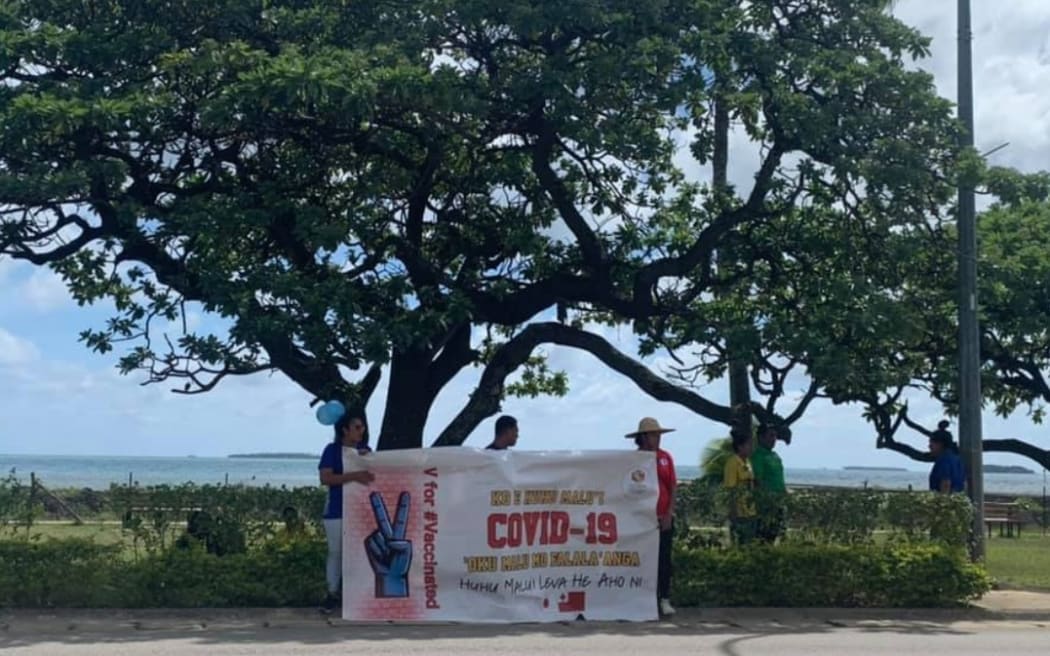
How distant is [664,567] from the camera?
46.0 ft

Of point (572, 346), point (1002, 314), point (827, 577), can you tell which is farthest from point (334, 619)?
point (1002, 314)

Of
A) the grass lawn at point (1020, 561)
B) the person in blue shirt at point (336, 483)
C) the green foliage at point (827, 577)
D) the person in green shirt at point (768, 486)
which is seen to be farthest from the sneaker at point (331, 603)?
the grass lawn at point (1020, 561)

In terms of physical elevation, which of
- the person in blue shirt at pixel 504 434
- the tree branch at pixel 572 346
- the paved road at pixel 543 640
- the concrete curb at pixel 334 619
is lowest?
the paved road at pixel 543 640

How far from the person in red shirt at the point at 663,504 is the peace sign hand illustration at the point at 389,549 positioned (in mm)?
2472

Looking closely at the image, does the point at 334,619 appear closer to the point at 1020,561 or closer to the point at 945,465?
the point at 945,465

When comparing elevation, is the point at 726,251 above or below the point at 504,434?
above

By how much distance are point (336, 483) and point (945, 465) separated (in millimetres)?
7120

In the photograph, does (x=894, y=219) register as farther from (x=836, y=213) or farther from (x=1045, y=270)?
(x=1045, y=270)

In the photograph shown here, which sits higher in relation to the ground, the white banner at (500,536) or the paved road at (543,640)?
the white banner at (500,536)

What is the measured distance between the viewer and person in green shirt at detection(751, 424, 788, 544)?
14.9 m

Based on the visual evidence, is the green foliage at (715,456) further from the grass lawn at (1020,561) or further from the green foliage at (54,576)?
the green foliage at (54,576)

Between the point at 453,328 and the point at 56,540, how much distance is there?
5218 mm

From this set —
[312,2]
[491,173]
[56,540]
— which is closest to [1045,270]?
[491,173]

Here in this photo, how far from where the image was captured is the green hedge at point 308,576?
43.8 feet
